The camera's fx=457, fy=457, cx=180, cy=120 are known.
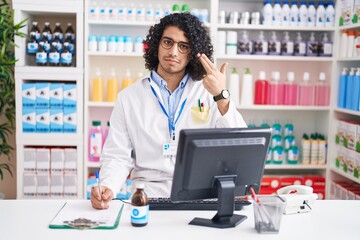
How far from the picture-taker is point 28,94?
3.57 m

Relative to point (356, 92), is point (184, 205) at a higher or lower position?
lower

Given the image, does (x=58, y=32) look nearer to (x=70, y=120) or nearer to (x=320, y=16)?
(x=70, y=120)

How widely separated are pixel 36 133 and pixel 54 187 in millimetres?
451

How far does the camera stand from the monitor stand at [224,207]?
5.45ft

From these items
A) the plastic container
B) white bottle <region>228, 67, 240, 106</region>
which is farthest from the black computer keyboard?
white bottle <region>228, 67, 240, 106</region>

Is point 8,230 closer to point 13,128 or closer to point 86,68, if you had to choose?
point 86,68

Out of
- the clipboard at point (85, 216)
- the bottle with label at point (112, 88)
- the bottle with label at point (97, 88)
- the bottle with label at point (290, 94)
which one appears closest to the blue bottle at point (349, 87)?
the bottle with label at point (290, 94)

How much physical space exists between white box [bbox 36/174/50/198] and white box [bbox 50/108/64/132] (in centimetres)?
38

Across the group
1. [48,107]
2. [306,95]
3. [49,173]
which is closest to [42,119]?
[48,107]

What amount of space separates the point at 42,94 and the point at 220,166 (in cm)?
232

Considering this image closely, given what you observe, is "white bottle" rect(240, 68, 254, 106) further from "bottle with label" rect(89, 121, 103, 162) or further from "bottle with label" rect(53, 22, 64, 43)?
"bottle with label" rect(53, 22, 64, 43)

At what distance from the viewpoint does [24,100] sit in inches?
141

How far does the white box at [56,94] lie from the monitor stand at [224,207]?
2.19 meters

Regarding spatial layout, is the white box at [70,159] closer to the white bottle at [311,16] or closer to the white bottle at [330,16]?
the white bottle at [311,16]
